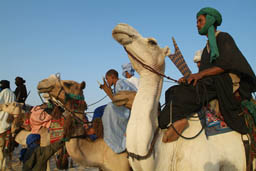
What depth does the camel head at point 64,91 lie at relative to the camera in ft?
16.3

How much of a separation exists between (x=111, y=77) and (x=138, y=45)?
9.04ft

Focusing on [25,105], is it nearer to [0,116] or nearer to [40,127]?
[0,116]

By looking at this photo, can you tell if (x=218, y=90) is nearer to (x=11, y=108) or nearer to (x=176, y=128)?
(x=176, y=128)

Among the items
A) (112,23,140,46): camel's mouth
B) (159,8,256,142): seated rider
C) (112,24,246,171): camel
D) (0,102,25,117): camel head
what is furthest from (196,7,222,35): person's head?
(0,102,25,117): camel head

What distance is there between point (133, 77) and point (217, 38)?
2613 millimetres

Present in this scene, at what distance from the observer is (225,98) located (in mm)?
2934

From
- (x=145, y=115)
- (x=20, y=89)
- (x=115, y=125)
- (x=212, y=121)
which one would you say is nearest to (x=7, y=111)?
(x=20, y=89)

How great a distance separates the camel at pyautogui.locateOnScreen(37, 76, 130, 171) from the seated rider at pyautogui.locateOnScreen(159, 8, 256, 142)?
1924mm

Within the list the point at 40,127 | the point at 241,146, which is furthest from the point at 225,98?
the point at 40,127

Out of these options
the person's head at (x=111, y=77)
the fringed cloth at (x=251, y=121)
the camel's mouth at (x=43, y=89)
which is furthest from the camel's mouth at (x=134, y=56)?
the person's head at (x=111, y=77)

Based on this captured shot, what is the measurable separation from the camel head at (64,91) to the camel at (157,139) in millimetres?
2365

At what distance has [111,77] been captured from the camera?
5652 mm

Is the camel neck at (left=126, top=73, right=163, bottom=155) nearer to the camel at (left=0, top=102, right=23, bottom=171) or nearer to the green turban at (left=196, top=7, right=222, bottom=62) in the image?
the green turban at (left=196, top=7, right=222, bottom=62)

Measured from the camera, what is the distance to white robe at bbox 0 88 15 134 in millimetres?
8594
